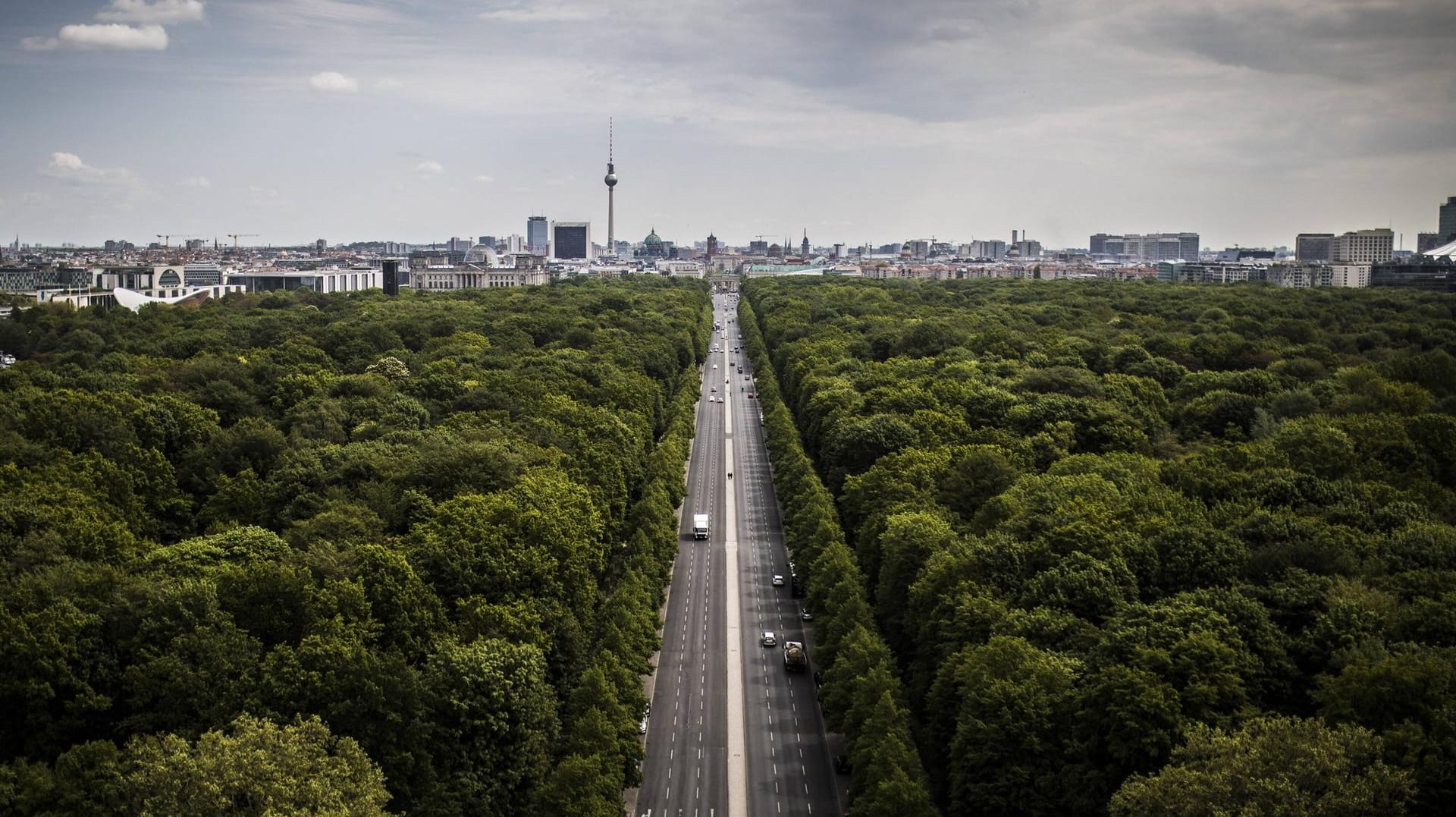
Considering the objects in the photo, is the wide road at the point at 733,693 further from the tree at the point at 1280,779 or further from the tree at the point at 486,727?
the tree at the point at 1280,779

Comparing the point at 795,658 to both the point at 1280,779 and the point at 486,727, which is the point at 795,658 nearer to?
the point at 486,727

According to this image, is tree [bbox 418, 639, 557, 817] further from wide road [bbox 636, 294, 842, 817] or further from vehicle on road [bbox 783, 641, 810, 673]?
vehicle on road [bbox 783, 641, 810, 673]

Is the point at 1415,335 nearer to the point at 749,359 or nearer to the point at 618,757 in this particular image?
the point at 749,359

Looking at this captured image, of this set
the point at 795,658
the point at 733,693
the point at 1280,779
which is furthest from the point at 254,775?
the point at 795,658

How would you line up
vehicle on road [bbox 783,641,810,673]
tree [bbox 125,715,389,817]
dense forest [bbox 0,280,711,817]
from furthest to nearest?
vehicle on road [bbox 783,641,810,673] → dense forest [bbox 0,280,711,817] → tree [bbox 125,715,389,817]

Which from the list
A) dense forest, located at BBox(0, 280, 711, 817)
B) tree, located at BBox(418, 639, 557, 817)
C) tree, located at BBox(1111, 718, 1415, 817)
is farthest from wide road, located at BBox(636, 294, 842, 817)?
tree, located at BBox(1111, 718, 1415, 817)

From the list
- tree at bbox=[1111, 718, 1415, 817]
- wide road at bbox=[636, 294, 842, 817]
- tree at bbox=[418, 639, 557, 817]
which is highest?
tree at bbox=[1111, 718, 1415, 817]

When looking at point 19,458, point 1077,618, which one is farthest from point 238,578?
point 1077,618

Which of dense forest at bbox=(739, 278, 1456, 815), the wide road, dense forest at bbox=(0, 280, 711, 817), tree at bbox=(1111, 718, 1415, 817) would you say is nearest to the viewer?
tree at bbox=(1111, 718, 1415, 817)
